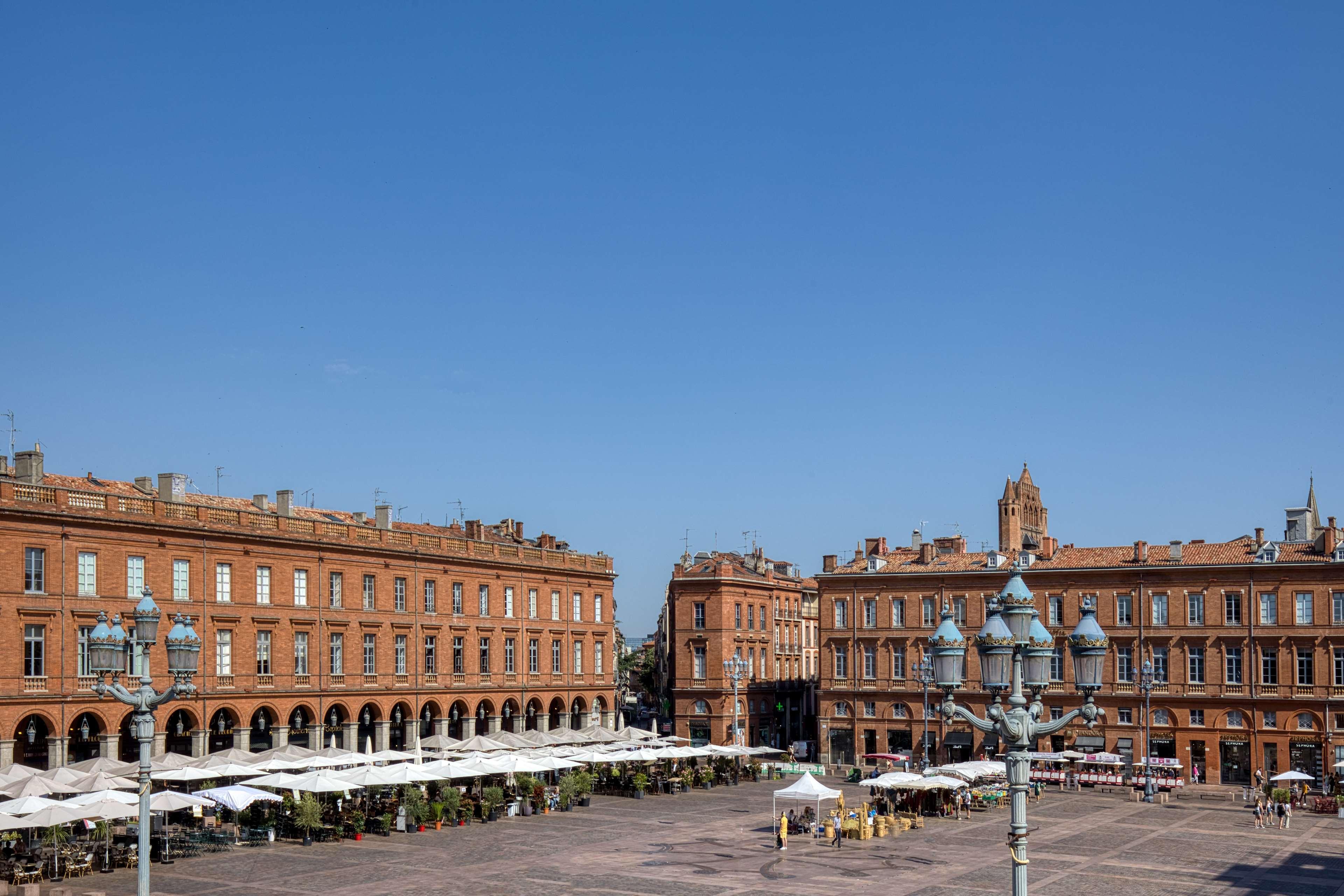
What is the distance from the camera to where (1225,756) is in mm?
73875

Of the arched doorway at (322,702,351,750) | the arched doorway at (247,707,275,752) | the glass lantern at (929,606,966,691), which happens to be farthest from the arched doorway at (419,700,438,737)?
the glass lantern at (929,606,966,691)

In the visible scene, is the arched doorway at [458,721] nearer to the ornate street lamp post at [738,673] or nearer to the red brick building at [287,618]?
the red brick building at [287,618]

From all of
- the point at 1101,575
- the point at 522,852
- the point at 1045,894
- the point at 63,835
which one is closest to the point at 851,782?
the point at 1101,575

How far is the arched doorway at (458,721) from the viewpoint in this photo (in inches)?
2950

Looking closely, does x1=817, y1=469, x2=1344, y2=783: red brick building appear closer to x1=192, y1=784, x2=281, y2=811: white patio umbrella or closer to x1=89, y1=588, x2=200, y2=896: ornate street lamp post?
x1=192, y1=784, x2=281, y2=811: white patio umbrella

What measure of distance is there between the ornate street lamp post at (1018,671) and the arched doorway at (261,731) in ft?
161

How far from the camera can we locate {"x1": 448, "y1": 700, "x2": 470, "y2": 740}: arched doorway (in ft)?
246

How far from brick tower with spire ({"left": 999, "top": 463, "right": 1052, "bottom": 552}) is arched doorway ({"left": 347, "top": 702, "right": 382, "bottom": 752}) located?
38.9 metres

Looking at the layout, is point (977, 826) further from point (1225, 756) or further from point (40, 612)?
point (40, 612)

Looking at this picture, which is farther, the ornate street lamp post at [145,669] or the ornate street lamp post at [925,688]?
the ornate street lamp post at [925,688]

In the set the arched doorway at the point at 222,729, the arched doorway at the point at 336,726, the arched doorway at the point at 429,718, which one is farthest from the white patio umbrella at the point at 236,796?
the arched doorway at the point at 429,718

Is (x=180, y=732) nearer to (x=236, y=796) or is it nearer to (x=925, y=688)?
(x=236, y=796)

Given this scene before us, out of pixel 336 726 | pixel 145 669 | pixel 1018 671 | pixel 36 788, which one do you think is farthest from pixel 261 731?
pixel 1018 671

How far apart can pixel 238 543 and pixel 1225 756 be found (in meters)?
49.9
